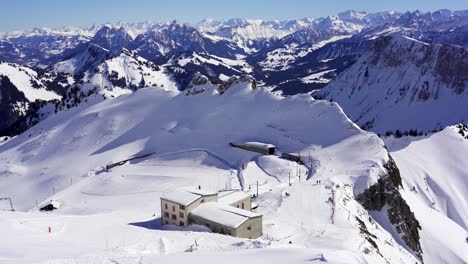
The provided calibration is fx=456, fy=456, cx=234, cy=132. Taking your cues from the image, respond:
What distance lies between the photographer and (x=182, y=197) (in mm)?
52656

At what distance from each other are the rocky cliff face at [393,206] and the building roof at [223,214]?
22335mm

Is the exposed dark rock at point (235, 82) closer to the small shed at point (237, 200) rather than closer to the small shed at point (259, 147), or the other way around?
the small shed at point (259, 147)

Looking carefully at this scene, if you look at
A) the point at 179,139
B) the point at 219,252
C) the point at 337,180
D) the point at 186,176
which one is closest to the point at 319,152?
the point at 337,180

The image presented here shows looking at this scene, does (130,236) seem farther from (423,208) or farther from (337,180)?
(423,208)

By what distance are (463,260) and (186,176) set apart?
43.1 metres

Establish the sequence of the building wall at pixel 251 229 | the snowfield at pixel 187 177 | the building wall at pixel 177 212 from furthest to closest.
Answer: the building wall at pixel 177 212
the building wall at pixel 251 229
the snowfield at pixel 187 177

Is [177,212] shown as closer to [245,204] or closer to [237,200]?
[237,200]

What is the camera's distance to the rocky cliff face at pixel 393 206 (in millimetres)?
62875

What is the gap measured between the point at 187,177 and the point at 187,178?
0.58 meters

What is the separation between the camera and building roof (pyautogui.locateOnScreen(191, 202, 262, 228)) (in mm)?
46938

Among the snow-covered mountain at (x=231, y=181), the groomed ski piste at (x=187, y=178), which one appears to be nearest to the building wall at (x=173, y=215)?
the groomed ski piste at (x=187, y=178)

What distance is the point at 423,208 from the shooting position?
79.0 m

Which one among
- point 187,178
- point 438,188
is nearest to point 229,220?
point 187,178

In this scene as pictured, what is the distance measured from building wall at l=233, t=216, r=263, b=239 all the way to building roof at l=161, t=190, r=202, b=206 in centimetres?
750
